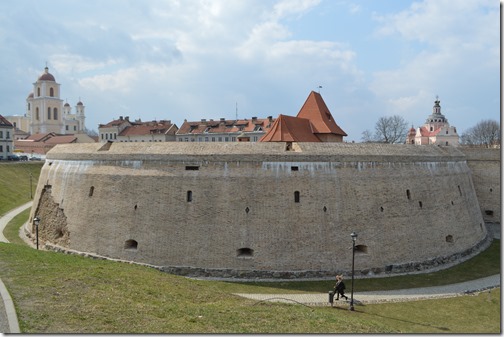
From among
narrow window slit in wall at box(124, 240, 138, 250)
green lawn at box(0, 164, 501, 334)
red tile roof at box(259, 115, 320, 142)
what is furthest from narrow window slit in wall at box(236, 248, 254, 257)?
red tile roof at box(259, 115, 320, 142)

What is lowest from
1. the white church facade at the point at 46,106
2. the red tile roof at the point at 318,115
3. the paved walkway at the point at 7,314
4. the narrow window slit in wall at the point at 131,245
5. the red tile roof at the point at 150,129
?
the narrow window slit in wall at the point at 131,245

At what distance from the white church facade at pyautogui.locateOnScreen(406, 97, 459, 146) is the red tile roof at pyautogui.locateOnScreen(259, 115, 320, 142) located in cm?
4752

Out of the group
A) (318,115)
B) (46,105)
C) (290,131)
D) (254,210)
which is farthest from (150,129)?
(254,210)

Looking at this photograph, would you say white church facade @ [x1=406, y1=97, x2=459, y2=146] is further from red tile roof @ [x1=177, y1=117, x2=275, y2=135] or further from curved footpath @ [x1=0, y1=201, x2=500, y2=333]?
curved footpath @ [x1=0, y1=201, x2=500, y2=333]

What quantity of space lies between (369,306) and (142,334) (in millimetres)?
11101

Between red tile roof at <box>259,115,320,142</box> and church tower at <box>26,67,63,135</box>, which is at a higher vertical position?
church tower at <box>26,67,63,135</box>

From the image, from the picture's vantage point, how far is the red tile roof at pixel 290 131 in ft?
92.4

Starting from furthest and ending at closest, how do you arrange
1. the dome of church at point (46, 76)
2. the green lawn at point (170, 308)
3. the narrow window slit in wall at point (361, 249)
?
the dome of church at point (46, 76) → the narrow window slit in wall at point (361, 249) → the green lawn at point (170, 308)

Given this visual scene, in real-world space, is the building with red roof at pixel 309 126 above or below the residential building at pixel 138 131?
below

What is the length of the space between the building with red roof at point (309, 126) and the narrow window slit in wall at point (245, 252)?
26.8 ft

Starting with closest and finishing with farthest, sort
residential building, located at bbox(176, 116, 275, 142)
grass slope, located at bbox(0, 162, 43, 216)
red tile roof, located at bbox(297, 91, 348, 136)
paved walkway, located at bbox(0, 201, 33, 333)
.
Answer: paved walkway, located at bbox(0, 201, 33, 333) < red tile roof, located at bbox(297, 91, 348, 136) < grass slope, located at bbox(0, 162, 43, 216) < residential building, located at bbox(176, 116, 275, 142)

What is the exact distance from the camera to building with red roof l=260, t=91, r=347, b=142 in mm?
28406

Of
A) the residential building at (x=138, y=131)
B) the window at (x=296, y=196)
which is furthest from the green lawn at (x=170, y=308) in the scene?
the residential building at (x=138, y=131)

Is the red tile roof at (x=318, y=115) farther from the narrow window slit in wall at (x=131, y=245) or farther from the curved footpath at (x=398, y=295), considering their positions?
the narrow window slit in wall at (x=131, y=245)
